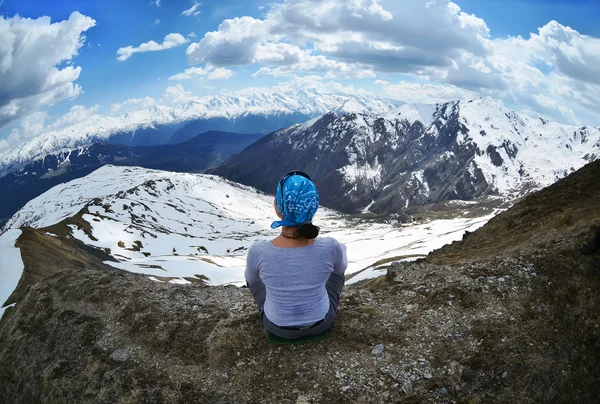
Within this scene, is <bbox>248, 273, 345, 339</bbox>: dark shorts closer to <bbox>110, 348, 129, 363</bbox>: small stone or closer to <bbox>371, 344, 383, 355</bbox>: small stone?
<bbox>371, 344, 383, 355</bbox>: small stone

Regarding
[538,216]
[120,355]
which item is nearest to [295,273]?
[120,355]

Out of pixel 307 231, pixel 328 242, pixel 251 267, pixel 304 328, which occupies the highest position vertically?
pixel 307 231

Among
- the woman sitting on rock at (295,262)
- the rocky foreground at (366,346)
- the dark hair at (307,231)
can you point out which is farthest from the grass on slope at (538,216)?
the dark hair at (307,231)

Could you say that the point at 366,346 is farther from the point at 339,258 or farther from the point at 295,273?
the point at 295,273

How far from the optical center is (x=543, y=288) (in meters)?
9.77

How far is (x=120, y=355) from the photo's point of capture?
34.3 ft

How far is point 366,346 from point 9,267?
41537 millimetres

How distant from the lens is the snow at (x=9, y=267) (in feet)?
98.6

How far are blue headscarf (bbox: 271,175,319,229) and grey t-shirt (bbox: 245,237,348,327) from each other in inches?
26.1

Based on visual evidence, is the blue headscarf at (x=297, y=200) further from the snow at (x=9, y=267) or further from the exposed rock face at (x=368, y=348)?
the snow at (x=9, y=267)

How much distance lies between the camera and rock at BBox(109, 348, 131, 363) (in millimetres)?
10258

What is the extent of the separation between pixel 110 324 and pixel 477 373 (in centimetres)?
1148

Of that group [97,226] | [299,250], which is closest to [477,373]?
[299,250]

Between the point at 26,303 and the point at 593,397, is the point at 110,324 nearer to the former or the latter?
the point at 26,303
